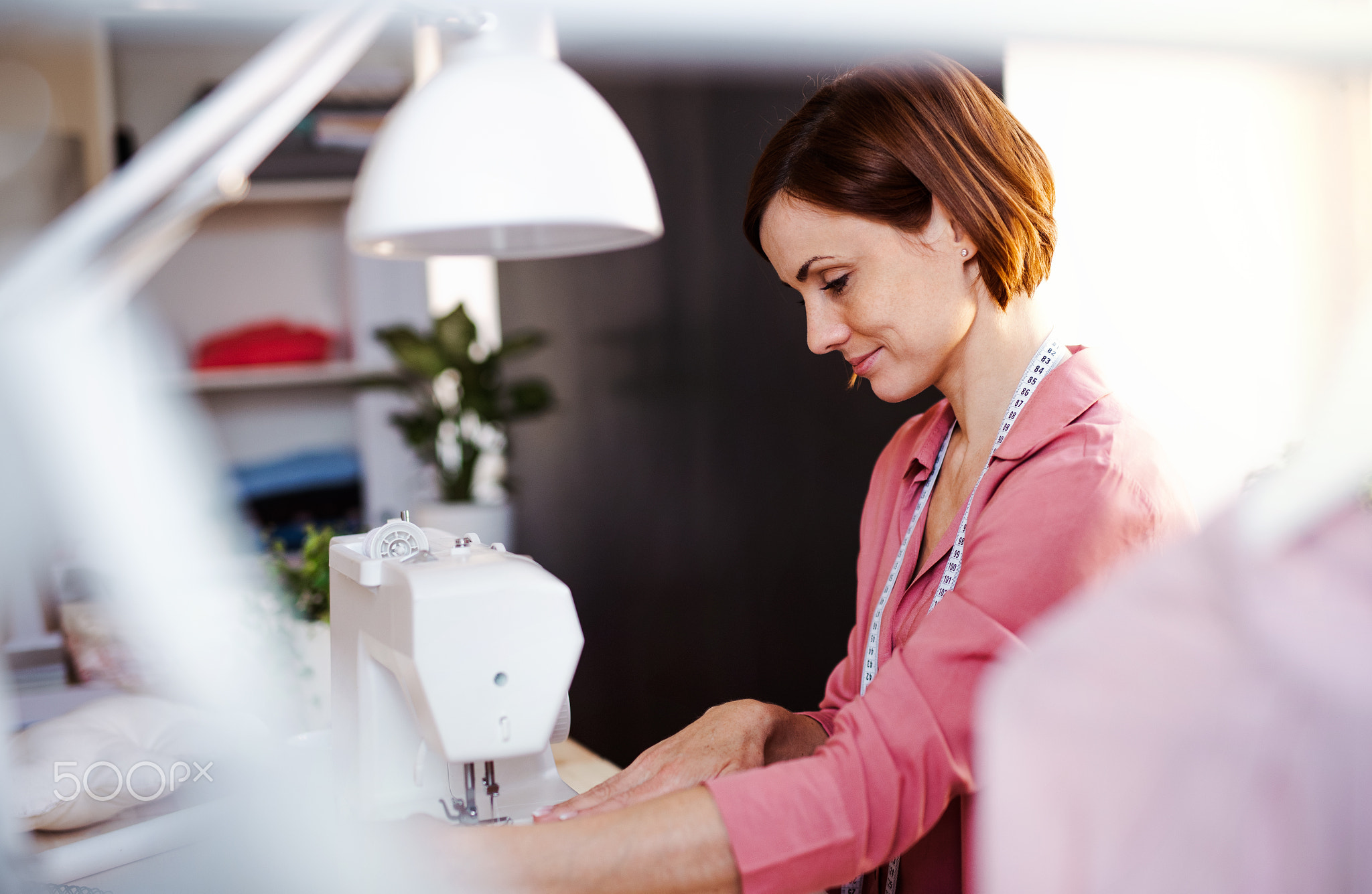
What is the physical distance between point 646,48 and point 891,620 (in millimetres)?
859

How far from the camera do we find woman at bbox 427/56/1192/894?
2.62 feet

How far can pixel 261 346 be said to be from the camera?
10.5ft

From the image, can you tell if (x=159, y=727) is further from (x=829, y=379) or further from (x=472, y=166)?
(x=829, y=379)

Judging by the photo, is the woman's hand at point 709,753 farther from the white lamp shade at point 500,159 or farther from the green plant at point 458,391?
the green plant at point 458,391

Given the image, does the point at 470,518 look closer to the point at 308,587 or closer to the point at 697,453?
the point at 697,453

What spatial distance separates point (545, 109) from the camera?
1.01 m

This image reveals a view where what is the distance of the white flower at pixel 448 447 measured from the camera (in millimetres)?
3189

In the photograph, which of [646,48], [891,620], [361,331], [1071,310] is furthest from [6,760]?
[361,331]

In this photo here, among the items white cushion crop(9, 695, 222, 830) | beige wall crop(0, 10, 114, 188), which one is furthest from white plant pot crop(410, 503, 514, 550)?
white cushion crop(9, 695, 222, 830)

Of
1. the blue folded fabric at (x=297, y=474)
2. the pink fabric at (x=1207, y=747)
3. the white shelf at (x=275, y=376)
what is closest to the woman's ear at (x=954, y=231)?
the pink fabric at (x=1207, y=747)

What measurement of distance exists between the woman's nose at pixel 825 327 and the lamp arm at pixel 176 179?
0.58m

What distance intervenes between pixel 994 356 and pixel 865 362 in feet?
0.47

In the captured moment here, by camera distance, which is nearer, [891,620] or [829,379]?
[891,620]

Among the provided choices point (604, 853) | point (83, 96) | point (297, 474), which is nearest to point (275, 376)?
point (297, 474)
